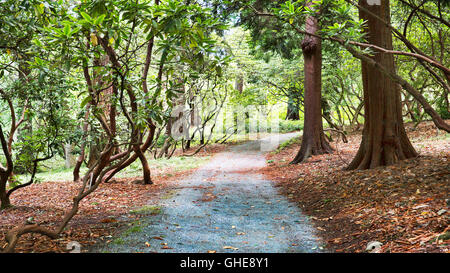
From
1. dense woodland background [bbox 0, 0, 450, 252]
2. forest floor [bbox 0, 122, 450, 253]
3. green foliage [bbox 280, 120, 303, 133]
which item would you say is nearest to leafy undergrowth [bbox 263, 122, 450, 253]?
forest floor [bbox 0, 122, 450, 253]

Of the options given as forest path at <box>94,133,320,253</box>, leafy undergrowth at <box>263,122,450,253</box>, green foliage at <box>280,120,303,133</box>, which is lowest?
forest path at <box>94,133,320,253</box>

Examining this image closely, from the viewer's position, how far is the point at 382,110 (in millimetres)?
7145

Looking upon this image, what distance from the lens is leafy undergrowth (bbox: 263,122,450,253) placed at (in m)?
3.59

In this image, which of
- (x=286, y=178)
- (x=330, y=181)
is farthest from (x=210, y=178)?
(x=330, y=181)

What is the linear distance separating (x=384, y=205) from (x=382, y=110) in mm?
3037

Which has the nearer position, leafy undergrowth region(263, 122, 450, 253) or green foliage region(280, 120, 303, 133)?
leafy undergrowth region(263, 122, 450, 253)

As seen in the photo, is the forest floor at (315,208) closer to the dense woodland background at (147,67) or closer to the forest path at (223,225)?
the forest path at (223,225)

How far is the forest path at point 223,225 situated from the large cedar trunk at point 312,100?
3.91 metres

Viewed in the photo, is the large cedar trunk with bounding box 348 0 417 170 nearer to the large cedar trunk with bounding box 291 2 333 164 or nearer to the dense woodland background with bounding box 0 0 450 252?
the dense woodland background with bounding box 0 0 450 252

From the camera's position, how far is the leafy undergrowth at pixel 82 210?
4148 millimetres

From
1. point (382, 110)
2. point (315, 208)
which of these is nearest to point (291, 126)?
point (382, 110)

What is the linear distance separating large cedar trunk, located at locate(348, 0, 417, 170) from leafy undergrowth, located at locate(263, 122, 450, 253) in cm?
40
